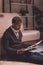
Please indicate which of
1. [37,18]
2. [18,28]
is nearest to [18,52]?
[18,28]

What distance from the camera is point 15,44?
2.19 meters

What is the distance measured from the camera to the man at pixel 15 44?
85.0 inches

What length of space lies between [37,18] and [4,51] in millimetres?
448

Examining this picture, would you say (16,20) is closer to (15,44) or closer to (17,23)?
(17,23)

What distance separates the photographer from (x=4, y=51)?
2.18 metres

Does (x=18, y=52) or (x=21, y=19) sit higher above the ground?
(x=21, y=19)

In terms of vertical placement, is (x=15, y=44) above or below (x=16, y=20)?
below

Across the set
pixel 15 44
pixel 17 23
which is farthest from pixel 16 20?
pixel 15 44

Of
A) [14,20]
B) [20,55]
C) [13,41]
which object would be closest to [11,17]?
[14,20]

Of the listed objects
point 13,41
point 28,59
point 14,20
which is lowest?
point 28,59

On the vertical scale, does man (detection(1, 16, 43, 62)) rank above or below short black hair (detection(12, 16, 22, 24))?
below

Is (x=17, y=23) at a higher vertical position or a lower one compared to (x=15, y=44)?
higher

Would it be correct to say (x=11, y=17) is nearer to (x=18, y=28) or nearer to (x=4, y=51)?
(x=18, y=28)

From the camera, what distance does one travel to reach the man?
216 cm
